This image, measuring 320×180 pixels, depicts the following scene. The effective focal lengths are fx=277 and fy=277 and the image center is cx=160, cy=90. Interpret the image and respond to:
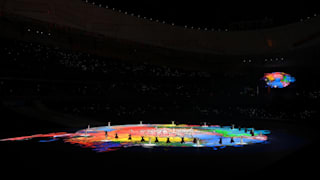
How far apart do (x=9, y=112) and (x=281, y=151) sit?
35.6 ft

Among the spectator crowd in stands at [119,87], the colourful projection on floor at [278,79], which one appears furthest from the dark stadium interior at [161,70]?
the colourful projection on floor at [278,79]

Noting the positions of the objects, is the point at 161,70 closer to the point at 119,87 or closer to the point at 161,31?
the point at 161,31

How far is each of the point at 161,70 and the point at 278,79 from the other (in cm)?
849

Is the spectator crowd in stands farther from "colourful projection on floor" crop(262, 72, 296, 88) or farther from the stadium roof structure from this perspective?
the stadium roof structure

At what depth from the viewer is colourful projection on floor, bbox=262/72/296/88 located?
19656 mm

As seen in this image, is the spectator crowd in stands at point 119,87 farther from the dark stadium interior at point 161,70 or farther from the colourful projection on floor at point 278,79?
the colourful projection on floor at point 278,79

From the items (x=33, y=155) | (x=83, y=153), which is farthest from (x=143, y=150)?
(x=33, y=155)

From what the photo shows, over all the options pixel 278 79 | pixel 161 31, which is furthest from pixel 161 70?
pixel 278 79

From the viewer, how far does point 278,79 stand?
65.8 ft

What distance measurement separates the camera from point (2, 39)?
1311 centimetres

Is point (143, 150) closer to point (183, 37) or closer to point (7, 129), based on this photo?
point (7, 129)

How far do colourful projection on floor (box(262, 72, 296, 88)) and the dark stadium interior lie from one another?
376mm

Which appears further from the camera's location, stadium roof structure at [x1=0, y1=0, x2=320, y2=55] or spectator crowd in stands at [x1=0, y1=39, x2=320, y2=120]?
spectator crowd in stands at [x1=0, y1=39, x2=320, y2=120]

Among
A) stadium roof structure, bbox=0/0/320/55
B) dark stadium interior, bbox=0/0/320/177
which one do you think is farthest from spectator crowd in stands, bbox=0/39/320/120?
stadium roof structure, bbox=0/0/320/55
